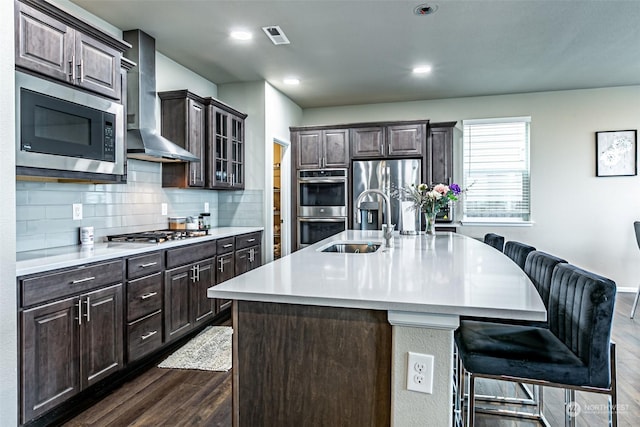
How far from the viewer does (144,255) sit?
8.78 ft

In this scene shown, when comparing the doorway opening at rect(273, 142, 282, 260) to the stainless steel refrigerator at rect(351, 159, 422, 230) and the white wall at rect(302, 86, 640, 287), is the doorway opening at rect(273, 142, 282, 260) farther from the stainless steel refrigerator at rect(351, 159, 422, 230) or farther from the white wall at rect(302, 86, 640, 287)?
the white wall at rect(302, 86, 640, 287)

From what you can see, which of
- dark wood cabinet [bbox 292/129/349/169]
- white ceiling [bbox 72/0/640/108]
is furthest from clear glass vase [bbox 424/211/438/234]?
dark wood cabinet [bbox 292/129/349/169]

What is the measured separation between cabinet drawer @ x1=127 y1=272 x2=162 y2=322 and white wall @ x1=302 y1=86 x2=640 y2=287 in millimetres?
4405

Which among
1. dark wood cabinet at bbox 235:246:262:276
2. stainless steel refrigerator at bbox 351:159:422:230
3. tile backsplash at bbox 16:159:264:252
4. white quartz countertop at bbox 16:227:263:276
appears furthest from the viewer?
stainless steel refrigerator at bbox 351:159:422:230

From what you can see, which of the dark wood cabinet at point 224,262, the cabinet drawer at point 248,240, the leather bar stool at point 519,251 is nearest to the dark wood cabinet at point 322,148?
the cabinet drawer at point 248,240

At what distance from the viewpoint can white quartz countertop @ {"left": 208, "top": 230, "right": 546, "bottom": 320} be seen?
1163 mm

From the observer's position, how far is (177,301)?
3.08 meters

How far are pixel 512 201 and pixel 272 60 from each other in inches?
152

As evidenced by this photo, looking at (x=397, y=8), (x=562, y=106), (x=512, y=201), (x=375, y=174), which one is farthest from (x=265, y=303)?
(x=562, y=106)

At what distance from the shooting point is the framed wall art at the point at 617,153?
5.05 metres

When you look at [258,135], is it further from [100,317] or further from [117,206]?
[100,317]

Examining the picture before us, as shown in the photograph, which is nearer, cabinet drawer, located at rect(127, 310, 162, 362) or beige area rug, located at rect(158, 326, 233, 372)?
cabinet drawer, located at rect(127, 310, 162, 362)

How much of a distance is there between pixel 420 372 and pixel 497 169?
16.4 ft

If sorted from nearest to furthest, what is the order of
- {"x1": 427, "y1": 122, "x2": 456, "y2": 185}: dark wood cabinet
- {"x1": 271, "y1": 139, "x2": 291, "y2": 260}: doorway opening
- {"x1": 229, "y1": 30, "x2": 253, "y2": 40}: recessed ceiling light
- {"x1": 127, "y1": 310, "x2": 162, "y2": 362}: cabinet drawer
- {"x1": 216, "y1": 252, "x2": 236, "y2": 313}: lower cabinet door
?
1. {"x1": 127, "y1": 310, "x2": 162, "y2": 362}: cabinet drawer
2. {"x1": 229, "y1": 30, "x2": 253, "y2": 40}: recessed ceiling light
3. {"x1": 216, "y1": 252, "x2": 236, "y2": 313}: lower cabinet door
4. {"x1": 427, "y1": 122, "x2": 456, "y2": 185}: dark wood cabinet
5. {"x1": 271, "y1": 139, "x2": 291, "y2": 260}: doorway opening
